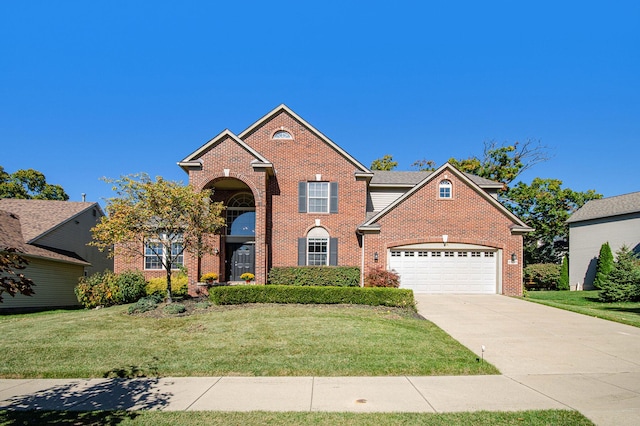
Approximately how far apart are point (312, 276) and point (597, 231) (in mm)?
21763

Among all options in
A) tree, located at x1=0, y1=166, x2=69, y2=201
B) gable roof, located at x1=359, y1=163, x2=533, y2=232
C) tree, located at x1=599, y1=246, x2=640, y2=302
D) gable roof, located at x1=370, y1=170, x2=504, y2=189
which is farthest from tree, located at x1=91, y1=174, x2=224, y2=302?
tree, located at x1=0, y1=166, x2=69, y2=201

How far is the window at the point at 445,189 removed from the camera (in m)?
18.3

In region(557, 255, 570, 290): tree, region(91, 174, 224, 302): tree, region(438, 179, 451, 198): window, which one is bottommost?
region(557, 255, 570, 290): tree

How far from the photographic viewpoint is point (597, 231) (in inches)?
1051

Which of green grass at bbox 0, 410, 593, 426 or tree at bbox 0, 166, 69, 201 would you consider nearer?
Answer: green grass at bbox 0, 410, 593, 426

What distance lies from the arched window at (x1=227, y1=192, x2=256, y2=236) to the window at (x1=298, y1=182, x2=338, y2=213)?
9.17ft

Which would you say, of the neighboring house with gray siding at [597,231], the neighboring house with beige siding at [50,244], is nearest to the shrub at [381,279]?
the neighboring house with beige siding at [50,244]

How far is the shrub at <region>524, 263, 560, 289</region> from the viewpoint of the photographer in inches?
1081

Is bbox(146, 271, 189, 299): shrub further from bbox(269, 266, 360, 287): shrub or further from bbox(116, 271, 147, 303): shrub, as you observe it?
bbox(269, 266, 360, 287): shrub

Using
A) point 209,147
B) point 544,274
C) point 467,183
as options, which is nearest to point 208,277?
point 209,147

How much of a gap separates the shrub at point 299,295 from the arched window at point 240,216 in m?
6.14

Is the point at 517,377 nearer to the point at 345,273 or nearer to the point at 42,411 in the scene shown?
the point at 42,411

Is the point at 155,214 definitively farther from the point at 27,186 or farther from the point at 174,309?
the point at 27,186

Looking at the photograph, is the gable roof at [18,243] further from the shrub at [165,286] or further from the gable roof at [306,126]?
the gable roof at [306,126]
